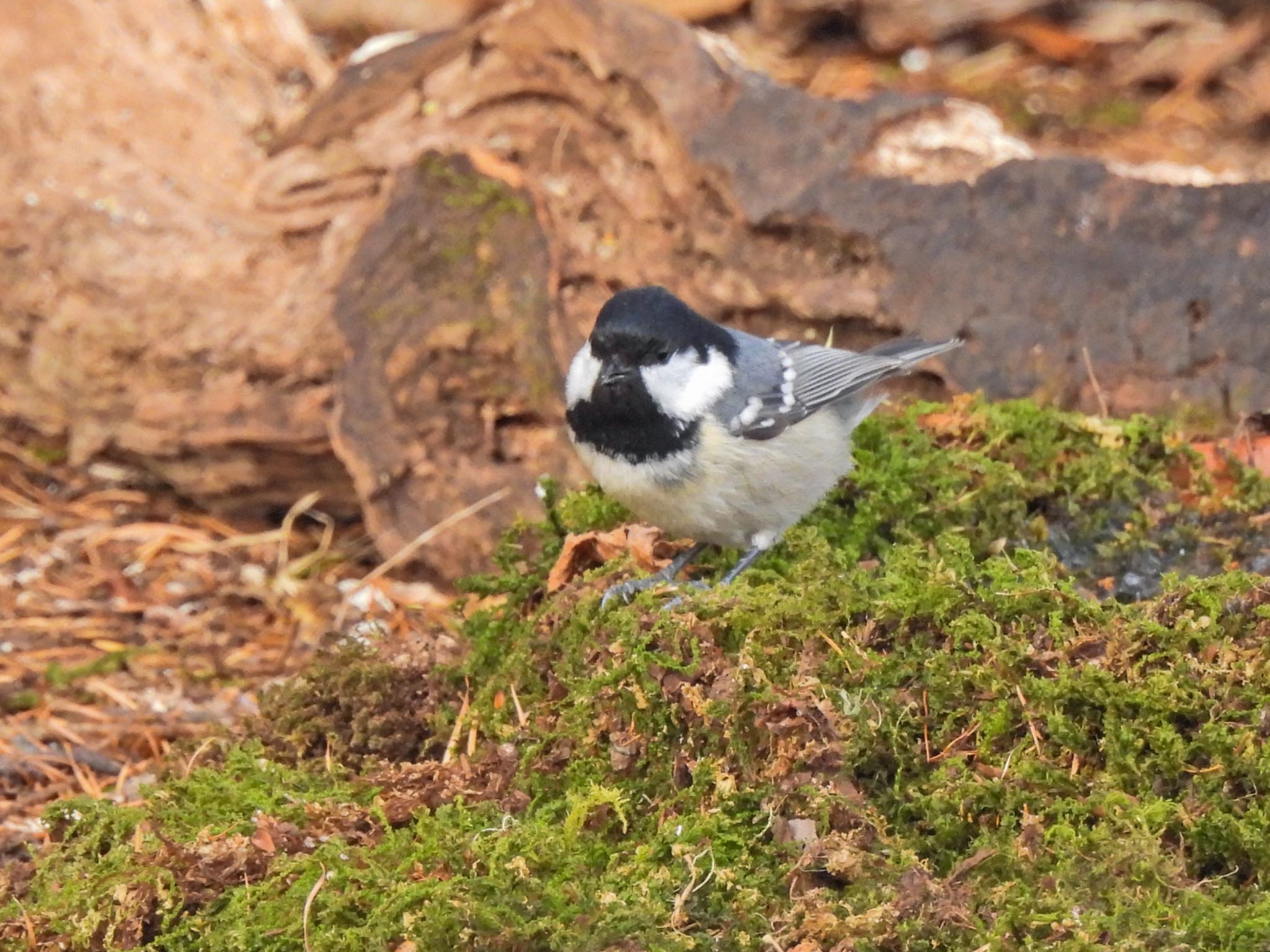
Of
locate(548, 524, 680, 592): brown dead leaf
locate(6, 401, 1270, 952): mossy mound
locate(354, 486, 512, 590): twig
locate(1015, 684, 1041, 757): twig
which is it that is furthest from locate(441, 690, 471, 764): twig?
locate(354, 486, 512, 590): twig

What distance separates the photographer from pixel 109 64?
17.6 ft

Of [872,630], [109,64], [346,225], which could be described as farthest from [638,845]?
[109,64]

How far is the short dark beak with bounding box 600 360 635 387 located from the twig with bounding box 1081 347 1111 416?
5.76ft

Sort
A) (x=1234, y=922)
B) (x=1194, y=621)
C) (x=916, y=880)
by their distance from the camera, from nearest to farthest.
Answer: (x=1234, y=922) < (x=916, y=880) < (x=1194, y=621)

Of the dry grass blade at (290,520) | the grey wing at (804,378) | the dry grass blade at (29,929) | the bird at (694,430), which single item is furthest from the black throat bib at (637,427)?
the dry grass blade at (290,520)

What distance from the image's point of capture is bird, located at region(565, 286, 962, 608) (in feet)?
11.2

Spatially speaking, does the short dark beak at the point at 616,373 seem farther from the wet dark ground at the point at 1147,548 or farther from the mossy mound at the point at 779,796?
the wet dark ground at the point at 1147,548

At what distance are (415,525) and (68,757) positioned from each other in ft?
5.13

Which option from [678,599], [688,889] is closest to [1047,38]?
[678,599]

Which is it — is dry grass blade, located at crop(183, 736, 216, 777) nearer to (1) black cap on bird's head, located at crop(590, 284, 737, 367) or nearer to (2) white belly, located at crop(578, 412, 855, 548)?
(2) white belly, located at crop(578, 412, 855, 548)

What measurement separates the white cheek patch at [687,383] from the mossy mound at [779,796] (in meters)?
0.47

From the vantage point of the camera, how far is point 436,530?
197 inches

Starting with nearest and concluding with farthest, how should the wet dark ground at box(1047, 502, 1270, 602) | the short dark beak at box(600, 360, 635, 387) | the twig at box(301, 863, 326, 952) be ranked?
the twig at box(301, 863, 326, 952) → the short dark beak at box(600, 360, 635, 387) → the wet dark ground at box(1047, 502, 1270, 602)

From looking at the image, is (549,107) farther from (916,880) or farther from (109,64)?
(916,880)
